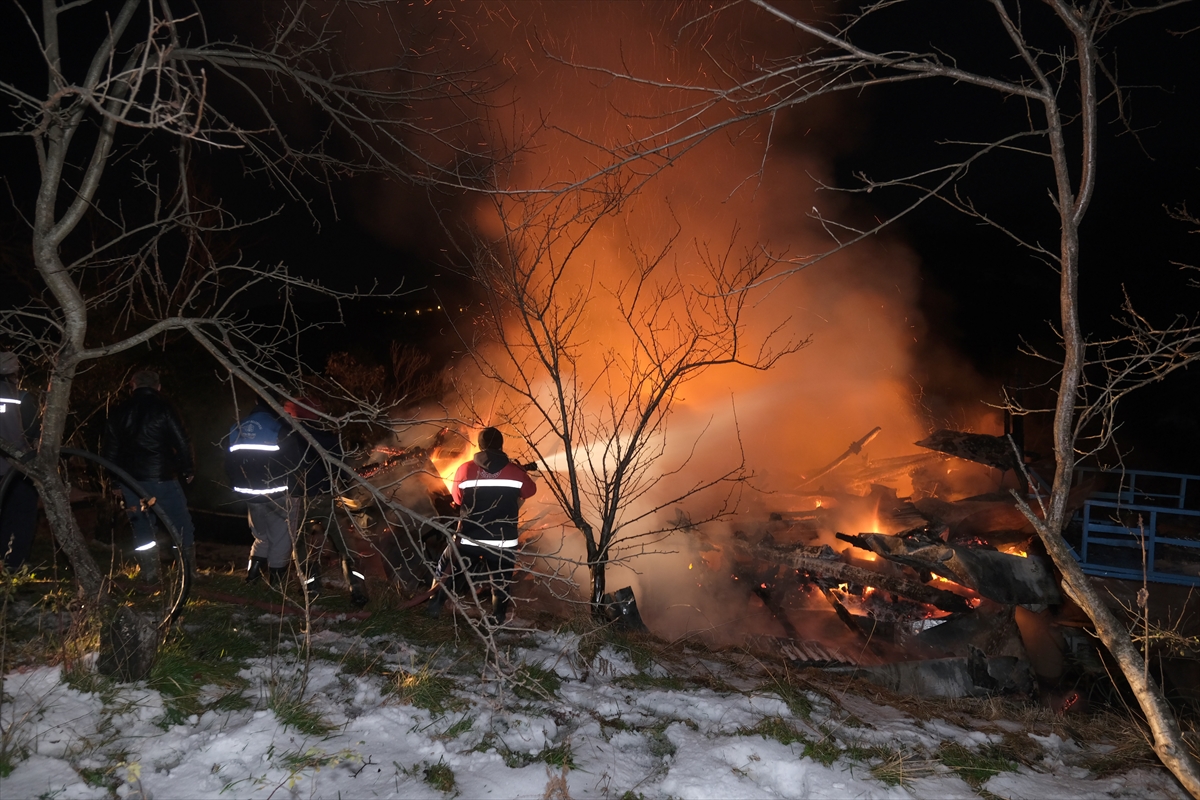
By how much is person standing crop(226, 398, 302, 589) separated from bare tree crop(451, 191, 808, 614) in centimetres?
183

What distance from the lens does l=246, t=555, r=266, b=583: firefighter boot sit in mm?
6052

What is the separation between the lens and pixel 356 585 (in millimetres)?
5562

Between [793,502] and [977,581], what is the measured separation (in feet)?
15.8

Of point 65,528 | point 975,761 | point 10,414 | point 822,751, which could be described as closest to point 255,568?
point 10,414

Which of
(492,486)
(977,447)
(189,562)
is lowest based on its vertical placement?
(189,562)

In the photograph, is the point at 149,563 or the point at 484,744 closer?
the point at 484,744

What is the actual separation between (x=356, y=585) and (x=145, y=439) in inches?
84.7

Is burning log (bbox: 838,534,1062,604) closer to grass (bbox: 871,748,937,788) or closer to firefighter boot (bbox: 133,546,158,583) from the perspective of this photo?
grass (bbox: 871,748,937,788)

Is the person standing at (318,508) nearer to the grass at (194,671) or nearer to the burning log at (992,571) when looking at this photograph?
the grass at (194,671)

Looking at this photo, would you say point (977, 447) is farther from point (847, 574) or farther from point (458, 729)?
point (458, 729)

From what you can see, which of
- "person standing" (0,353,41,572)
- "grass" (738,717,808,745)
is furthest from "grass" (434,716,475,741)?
"person standing" (0,353,41,572)

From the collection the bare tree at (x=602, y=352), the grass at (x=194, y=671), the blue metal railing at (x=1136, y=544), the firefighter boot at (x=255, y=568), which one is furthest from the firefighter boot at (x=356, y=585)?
the blue metal railing at (x=1136, y=544)

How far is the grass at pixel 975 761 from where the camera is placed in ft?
11.3

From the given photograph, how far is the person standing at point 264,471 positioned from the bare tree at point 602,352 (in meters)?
1.83
